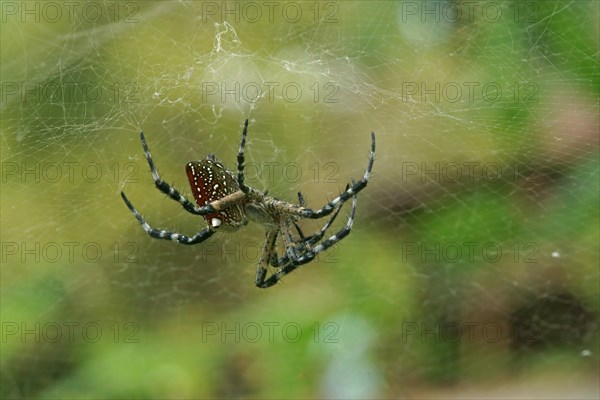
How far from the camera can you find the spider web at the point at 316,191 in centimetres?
406

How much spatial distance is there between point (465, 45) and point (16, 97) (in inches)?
113

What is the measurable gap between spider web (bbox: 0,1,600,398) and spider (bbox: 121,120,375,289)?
1079 mm

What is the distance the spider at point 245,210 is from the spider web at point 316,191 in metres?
1.08

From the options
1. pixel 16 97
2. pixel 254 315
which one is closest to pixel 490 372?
pixel 254 315

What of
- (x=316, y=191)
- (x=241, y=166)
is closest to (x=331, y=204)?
(x=241, y=166)

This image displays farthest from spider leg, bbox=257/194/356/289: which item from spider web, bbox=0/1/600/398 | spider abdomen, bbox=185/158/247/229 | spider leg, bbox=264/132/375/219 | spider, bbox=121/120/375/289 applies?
spider web, bbox=0/1/600/398

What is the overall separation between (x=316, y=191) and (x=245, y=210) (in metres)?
1.76

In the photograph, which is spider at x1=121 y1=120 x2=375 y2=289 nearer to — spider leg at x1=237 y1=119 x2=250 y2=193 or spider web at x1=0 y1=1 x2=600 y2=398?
spider leg at x1=237 y1=119 x2=250 y2=193

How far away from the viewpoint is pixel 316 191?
15.7 feet

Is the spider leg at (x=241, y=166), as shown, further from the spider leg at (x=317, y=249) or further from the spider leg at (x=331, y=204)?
the spider leg at (x=317, y=249)

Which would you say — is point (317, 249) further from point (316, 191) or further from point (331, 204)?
point (316, 191)

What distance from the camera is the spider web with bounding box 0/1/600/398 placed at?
4.06 m

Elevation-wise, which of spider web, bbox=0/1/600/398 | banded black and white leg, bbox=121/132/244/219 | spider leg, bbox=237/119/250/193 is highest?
spider web, bbox=0/1/600/398

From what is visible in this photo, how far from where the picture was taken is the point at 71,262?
4.64 meters
